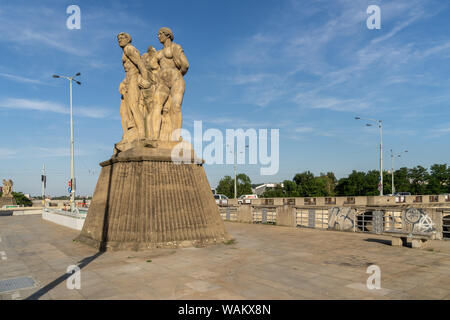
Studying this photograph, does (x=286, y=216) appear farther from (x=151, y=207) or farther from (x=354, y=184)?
(x=354, y=184)

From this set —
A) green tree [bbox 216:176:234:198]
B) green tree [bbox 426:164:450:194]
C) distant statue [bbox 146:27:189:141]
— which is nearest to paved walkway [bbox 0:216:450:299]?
distant statue [bbox 146:27:189:141]

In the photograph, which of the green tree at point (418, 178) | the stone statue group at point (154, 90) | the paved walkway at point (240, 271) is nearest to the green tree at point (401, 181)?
the green tree at point (418, 178)

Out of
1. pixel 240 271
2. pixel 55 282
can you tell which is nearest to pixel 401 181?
pixel 240 271

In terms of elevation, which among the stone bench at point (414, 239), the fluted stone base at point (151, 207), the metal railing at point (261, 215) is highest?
the fluted stone base at point (151, 207)

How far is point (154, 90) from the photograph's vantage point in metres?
14.0

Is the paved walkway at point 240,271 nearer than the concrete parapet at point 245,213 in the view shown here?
Yes

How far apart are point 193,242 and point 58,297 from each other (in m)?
5.72

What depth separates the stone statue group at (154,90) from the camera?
539 inches

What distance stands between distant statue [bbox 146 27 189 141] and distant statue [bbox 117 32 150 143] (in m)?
0.58

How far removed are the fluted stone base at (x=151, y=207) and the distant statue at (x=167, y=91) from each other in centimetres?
143

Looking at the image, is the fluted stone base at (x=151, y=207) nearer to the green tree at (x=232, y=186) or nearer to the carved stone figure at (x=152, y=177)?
the carved stone figure at (x=152, y=177)

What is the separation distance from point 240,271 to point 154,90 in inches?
370
